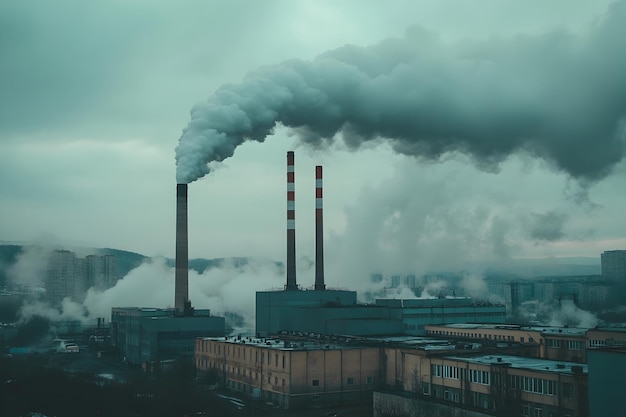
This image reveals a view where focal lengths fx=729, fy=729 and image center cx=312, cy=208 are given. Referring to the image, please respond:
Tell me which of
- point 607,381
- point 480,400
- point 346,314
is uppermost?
point 346,314

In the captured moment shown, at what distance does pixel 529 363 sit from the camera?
18906 millimetres

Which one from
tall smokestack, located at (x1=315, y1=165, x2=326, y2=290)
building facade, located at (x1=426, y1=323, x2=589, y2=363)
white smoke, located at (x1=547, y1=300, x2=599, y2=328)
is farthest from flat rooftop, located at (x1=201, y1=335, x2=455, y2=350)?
white smoke, located at (x1=547, y1=300, x2=599, y2=328)

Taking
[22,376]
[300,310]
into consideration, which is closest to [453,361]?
[22,376]

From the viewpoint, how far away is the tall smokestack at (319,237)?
36.5 metres

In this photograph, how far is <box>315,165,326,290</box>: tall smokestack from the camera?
3650 centimetres

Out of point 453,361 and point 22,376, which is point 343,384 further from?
point 22,376

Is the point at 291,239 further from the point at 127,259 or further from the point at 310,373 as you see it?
the point at 127,259

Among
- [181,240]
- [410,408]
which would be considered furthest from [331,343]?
[181,240]

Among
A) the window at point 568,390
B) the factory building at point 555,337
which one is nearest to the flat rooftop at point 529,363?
the window at point 568,390

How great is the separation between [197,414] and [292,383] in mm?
4528

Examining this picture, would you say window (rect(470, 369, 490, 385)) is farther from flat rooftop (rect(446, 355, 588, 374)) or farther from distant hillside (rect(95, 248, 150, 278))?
distant hillside (rect(95, 248, 150, 278))

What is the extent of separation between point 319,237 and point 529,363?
62.2ft

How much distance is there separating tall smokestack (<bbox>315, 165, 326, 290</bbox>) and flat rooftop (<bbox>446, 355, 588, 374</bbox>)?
1642 centimetres

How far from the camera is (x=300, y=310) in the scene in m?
33.4
